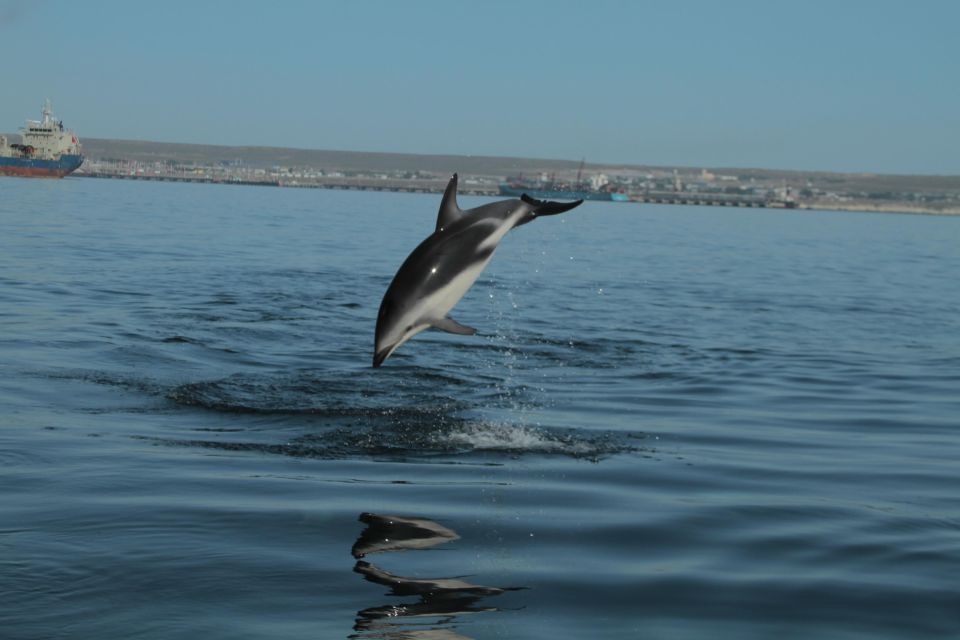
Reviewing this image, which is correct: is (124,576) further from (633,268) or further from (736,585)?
(633,268)

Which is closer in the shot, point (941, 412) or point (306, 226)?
point (941, 412)

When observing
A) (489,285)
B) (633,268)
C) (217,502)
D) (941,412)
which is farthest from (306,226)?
(217,502)

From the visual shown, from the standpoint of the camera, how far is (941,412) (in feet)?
50.2

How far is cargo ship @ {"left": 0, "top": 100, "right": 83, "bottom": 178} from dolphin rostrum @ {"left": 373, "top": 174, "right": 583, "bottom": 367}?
486ft

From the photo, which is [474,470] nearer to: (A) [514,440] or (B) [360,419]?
(A) [514,440]

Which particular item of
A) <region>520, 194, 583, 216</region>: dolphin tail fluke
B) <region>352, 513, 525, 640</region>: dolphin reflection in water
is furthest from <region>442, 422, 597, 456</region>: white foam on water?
<region>352, 513, 525, 640</region>: dolphin reflection in water

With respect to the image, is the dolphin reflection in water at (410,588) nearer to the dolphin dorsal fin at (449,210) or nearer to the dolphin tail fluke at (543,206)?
the dolphin dorsal fin at (449,210)

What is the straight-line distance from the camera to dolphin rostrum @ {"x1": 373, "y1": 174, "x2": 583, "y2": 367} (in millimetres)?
9070

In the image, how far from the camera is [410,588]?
6941 millimetres

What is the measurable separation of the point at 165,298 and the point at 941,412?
50.4 feet

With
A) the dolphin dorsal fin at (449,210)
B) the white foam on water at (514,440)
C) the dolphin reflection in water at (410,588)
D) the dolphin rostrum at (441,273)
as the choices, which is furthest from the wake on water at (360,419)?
the dolphin reflection in water at (410,588)

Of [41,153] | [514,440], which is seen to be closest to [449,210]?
[514,440]

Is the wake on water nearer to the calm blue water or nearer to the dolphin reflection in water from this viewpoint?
the calm blue water

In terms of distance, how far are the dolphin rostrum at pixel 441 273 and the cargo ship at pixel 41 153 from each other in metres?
148
